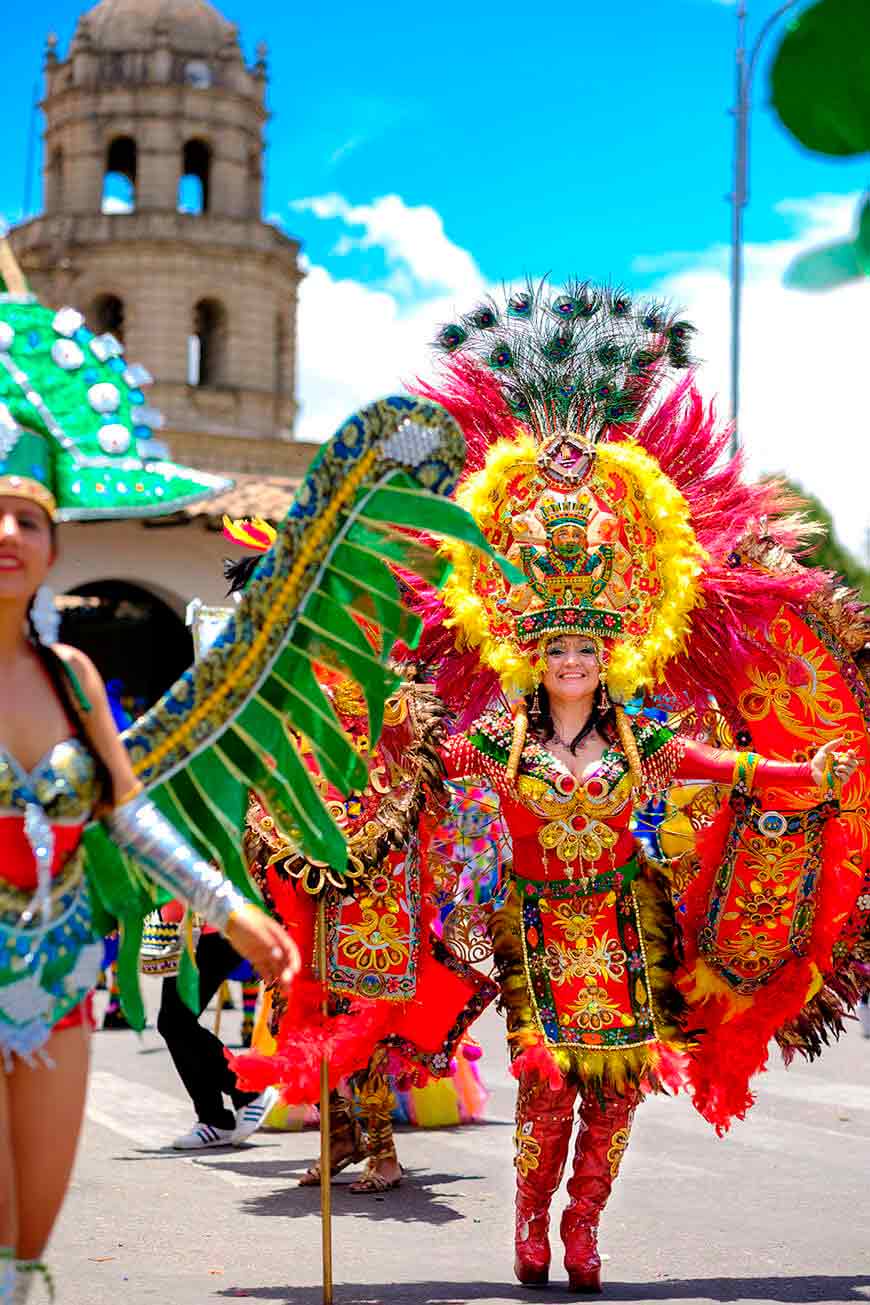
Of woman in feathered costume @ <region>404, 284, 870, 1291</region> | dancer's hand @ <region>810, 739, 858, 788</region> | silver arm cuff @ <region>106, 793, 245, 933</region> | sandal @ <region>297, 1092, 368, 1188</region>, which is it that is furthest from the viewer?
sandal @ <region>297, 1092, 368, 1188</region>

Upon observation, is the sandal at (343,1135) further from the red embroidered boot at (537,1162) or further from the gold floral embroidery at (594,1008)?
the gold floral embroidery at (594,1008)

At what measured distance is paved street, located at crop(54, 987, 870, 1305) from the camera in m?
5.59

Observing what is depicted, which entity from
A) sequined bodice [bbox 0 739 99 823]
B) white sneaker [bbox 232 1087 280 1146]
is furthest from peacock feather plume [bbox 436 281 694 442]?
white sneaker [bbox 232 1087 280 1146]

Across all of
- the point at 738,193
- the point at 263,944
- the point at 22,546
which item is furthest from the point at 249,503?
the point at 263,944

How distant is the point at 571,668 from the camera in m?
5.68

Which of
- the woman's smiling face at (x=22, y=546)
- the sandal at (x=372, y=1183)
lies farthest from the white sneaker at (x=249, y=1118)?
the woman's smiling face at (x=22, y=546)

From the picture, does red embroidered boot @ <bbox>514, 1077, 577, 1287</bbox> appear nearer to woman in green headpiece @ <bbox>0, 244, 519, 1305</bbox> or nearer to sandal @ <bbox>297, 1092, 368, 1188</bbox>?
woman in green headpiece @ <bbox>0, 244, 519, 1305</bbox>

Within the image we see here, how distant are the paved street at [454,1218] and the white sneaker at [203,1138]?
0.29ft

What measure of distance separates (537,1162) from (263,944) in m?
2.12

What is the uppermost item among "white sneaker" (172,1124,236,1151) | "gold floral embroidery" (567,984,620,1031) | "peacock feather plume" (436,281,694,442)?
"peacock feather plume" (436,281,694,442)

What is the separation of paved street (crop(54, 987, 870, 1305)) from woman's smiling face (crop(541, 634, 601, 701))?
171cm

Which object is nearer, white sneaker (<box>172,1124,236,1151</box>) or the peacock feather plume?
the peacock feather plume

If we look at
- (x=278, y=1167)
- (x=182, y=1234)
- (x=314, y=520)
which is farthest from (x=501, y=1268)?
(x=314, y=520)

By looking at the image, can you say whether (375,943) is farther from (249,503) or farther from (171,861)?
(249,503)
